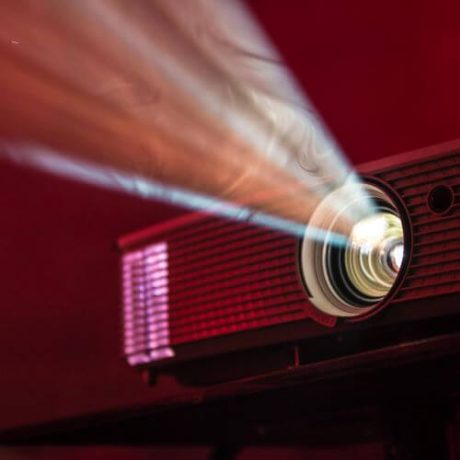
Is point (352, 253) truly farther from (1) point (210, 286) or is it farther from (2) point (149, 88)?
(2) point (149, 88)

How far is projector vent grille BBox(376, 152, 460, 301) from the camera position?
2.45 feet

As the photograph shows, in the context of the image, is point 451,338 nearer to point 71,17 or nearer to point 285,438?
point 285,438

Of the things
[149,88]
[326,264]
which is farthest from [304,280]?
[149,88]

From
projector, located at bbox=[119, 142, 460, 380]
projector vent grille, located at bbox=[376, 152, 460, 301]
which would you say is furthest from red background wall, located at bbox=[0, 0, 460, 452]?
projector vent grille, located at bbox=[376, 152, 460, 301]

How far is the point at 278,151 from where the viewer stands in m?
1.10

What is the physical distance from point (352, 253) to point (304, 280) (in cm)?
7

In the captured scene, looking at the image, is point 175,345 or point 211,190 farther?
point 211,190

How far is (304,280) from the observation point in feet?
2.76

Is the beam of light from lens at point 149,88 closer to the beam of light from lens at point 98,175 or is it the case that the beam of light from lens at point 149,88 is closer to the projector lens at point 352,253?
the beam of light from lens at point 98,175

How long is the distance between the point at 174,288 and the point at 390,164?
11.7 inches

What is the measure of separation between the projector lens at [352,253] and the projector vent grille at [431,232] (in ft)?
0.19

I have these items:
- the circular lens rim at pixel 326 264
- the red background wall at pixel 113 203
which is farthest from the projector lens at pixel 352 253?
the red background wall at pixel 113 203

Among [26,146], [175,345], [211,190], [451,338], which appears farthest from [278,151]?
[451,338]

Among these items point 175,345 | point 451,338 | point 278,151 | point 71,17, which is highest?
point 71,17
